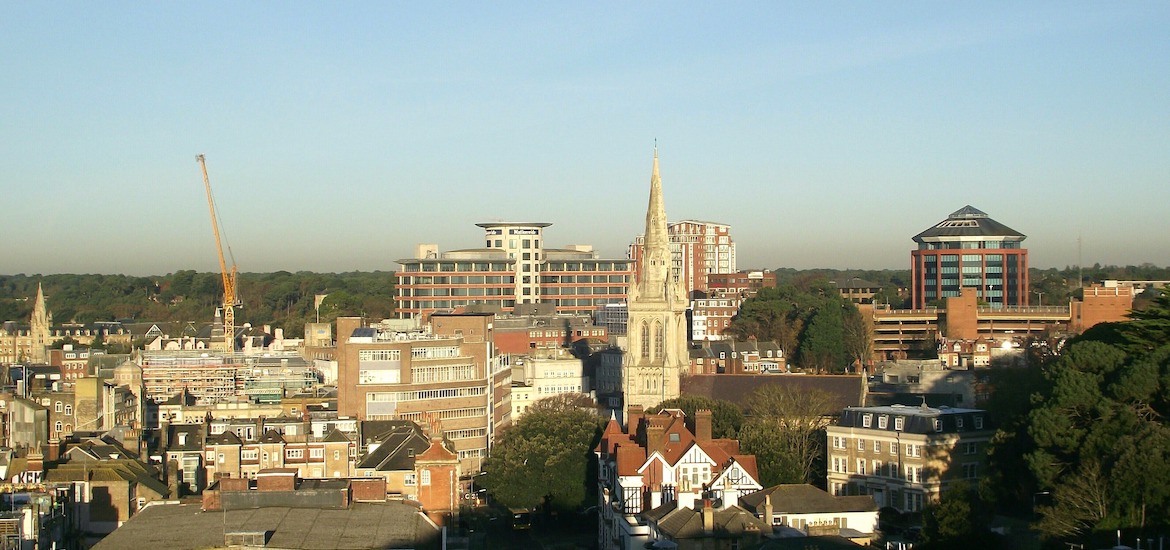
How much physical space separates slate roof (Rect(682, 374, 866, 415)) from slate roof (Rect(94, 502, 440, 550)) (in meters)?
39.2

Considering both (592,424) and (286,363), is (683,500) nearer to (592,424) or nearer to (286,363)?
(592,424)

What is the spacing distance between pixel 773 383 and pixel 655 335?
10759mm

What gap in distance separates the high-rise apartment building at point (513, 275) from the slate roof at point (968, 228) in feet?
104

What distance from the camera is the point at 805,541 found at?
2029 inches

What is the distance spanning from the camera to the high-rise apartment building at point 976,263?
6422 inches

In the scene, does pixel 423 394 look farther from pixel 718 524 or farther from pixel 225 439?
pixel 718 524

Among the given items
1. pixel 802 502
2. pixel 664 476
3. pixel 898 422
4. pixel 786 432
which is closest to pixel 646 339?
pixel 786 432

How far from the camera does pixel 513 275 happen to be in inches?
6841

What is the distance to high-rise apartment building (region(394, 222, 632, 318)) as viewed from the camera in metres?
169

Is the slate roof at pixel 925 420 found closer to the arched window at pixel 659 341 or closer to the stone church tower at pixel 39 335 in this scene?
the arched window at pixel 659 341

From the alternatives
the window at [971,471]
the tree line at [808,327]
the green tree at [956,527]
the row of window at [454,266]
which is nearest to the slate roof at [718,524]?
the green tree at [956,527]

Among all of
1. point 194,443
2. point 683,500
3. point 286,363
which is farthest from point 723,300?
point 683,500

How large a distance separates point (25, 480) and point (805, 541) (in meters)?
26.0

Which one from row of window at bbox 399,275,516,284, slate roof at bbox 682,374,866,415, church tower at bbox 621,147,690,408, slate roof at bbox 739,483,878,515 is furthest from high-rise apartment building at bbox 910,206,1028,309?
slate roof at bbox 739,483,878,515
